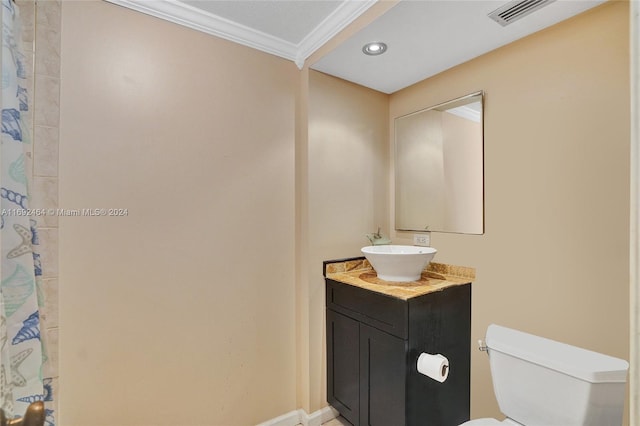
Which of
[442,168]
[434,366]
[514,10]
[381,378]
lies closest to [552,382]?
[434,366]

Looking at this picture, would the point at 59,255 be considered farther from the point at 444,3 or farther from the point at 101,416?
the point at 444,3

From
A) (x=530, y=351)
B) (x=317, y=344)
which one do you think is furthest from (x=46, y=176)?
(x=530, y=351)

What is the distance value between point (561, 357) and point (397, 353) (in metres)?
0.70

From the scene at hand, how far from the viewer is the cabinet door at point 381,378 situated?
5.39ft

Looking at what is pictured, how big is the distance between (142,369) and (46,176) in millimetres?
1035

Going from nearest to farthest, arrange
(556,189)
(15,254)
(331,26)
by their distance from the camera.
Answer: (15,254)
(556,189)
(331,26)

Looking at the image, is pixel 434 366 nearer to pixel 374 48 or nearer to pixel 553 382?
pixel 553 382

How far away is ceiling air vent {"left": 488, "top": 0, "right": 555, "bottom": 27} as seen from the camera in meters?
1.46

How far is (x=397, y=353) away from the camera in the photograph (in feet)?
5.42

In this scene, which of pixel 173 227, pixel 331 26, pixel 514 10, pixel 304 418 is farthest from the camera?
pixel 304 418

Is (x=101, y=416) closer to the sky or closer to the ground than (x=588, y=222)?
closer to the ground

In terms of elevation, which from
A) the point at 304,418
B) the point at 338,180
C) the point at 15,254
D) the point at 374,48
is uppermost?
the point at 374,48

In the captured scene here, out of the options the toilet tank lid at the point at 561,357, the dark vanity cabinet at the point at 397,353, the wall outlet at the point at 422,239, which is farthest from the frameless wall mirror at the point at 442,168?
the toilet tank lid at the point at 561,357

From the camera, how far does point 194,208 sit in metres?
1.79
